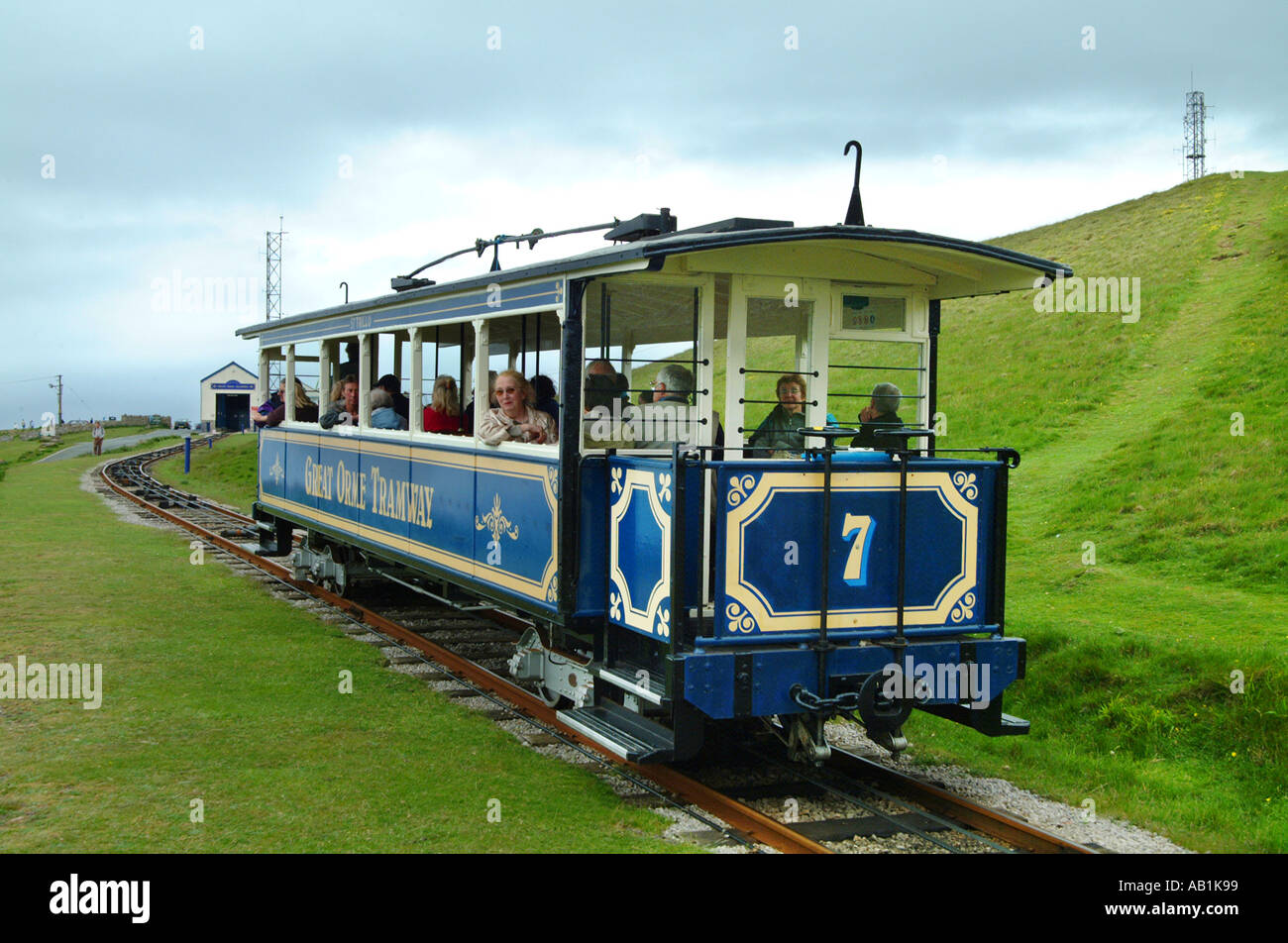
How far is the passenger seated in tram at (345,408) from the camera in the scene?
11.7 metres

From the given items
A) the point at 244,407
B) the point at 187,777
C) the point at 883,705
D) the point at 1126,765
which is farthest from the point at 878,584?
the point at 244,407

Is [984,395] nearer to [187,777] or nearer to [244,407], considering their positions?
[187,777]

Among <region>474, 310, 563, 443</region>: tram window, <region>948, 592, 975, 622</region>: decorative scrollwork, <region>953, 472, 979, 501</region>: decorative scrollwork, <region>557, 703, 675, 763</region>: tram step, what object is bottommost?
<region>557, 703, 675, 763</region>: tram step

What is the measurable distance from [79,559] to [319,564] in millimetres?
4194

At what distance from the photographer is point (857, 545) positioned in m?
6.25

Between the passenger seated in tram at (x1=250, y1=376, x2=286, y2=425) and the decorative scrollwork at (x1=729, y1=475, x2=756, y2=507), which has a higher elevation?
the passenger seated in tram at (x1=250, y1=376, x2=286, y2=425)

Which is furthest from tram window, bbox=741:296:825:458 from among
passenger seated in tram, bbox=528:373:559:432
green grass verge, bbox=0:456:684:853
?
green grass verge, bbox=0:456:684:853

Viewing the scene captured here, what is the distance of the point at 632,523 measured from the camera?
21.6 feet

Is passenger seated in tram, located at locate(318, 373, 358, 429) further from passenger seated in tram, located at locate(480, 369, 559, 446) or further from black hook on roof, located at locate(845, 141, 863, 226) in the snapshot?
black hook on roof, located at locate(845, 141, 863, 226)

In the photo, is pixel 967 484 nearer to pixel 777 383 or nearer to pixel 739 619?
pixel 777 383

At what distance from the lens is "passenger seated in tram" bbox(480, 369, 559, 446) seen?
7812 mm

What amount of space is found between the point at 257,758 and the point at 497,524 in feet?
7.21

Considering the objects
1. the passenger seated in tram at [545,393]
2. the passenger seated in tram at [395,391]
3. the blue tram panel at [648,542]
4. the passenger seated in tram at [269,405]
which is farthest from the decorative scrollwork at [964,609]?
the passenger seated in tram at [269,405]

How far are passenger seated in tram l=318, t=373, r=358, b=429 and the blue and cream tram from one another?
3.49 m
